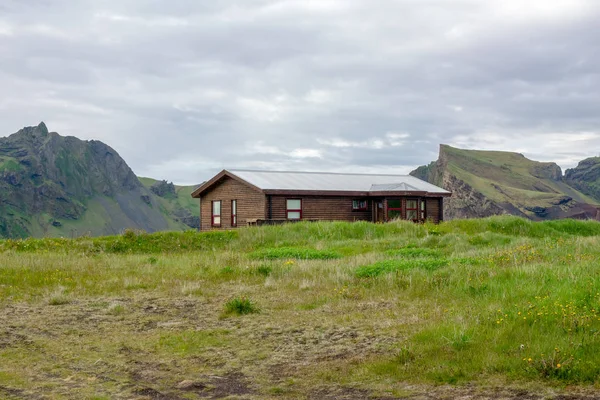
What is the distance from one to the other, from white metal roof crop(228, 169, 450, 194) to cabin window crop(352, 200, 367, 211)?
83 cm

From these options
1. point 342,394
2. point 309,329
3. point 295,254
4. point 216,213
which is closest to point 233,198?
point 216,213

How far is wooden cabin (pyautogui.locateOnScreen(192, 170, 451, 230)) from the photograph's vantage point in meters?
37.6

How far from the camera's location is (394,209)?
133 feet

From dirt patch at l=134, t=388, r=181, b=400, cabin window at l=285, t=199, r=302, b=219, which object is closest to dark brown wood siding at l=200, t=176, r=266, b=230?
cabin window at l=285, t=199, r=302, b=219

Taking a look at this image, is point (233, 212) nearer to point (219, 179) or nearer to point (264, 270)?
point (219, 179)

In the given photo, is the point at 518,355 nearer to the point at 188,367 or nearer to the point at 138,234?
the point at 188,367

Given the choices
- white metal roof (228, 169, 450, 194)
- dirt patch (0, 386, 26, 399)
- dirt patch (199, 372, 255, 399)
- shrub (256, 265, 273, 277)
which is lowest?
dirt patch (199, 372, 255, 399)

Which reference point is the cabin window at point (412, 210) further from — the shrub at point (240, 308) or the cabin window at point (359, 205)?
the shrub at point (240, 308)

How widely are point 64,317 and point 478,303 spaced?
25.5 feet

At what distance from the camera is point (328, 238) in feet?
92.7

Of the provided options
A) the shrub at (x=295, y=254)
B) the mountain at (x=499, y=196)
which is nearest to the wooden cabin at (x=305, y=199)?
the shrub at (x=295, y=254)

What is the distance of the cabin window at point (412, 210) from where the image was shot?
136 feet

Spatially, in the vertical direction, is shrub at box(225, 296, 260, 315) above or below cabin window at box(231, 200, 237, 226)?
below

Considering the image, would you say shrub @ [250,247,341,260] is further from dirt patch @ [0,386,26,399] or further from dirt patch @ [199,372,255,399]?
dirt patch @ [0,386,26,399]
